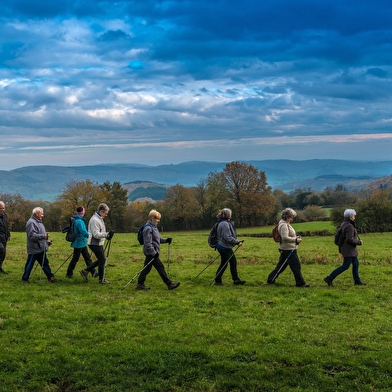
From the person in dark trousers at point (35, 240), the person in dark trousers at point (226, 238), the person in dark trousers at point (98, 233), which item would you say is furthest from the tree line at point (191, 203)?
the person in dark trousers at point (35, 240)

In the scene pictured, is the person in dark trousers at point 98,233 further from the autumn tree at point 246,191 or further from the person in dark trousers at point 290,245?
the autumn tree at point 246,191

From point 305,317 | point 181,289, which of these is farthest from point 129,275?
point 305,317

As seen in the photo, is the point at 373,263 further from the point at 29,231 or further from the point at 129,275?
the point at 29,231

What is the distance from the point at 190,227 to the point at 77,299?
64.5 meters

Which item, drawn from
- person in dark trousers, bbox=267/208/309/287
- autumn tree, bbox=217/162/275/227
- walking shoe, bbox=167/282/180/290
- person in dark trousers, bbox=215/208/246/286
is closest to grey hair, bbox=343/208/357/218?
person in dark trousers, bbox=267/208/309/287

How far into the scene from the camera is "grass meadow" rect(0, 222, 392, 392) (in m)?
6.80

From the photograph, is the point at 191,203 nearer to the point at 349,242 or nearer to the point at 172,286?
the point at 349,242

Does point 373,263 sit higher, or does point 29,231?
point 29,231

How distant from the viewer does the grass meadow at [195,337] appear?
680 cm

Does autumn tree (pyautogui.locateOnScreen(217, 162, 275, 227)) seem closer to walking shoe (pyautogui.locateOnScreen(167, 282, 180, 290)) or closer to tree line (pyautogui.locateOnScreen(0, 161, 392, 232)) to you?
tree line (pyautogui.locateOnScreen(0, 161, 392, 232))

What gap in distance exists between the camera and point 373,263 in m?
18.5

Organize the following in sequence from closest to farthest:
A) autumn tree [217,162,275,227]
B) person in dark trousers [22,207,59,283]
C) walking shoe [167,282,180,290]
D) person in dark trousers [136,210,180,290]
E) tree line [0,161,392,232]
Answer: person in dark trousers [136,210,180,290]
walking shoe [167,282,180,290]
person in dark trousers [22,207,59,283]
autumn tree [217,162,275,227]
tree line [0,161,392,232]

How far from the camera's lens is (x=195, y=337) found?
849cm

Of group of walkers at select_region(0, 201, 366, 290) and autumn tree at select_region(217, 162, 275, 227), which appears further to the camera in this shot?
autumn tree at select_region(217, 162, 275, 227)
